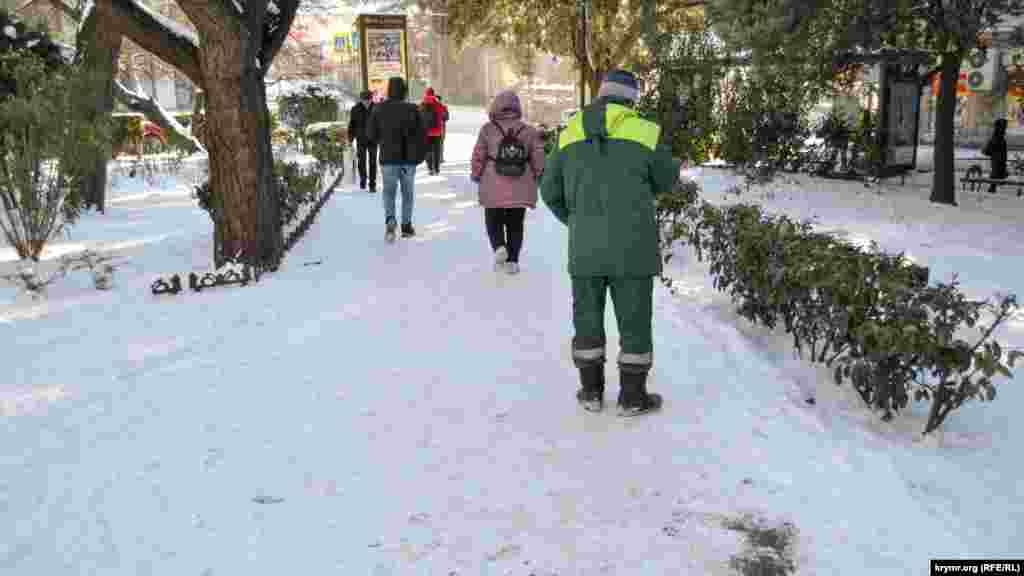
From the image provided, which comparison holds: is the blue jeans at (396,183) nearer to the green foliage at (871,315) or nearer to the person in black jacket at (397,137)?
the person in black jacket at (397,137)

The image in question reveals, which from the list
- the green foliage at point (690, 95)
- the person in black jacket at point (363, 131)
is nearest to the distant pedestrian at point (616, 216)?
the person in black jacket at point (363, 131)

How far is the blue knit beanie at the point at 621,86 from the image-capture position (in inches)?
166

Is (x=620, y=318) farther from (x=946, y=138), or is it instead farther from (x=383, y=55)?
(x=383, y=55)

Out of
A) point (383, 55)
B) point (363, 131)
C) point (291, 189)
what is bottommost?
point (291, 189)

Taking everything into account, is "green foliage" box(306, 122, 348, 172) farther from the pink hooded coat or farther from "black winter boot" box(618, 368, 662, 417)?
"black winter boot" box(618, 368, 662, 417)

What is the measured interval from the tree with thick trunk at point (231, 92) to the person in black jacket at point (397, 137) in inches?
59.3

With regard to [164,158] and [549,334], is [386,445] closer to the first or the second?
[549,334]

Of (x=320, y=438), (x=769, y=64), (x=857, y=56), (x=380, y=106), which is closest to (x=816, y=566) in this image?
(x=320, y=438)

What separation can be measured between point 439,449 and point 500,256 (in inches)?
161

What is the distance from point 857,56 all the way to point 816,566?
13.5m

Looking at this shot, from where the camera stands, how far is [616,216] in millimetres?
4203

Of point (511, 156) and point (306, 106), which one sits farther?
point (306, 106)

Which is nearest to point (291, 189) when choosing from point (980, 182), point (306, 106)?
point (980, 182)

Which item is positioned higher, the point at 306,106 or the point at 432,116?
the point at 306,106
